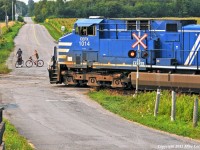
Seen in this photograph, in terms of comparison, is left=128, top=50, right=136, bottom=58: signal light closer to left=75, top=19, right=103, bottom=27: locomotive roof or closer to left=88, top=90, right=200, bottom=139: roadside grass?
left=75, top=19, right=103, bottom=27: locomotive roof

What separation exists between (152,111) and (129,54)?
Answer: 310 inches

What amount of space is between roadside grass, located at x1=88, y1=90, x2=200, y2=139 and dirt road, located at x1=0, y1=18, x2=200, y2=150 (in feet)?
1.70

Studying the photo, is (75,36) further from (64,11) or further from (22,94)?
(64,11)

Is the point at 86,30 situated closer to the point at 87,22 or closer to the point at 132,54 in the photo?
the point at 87,22

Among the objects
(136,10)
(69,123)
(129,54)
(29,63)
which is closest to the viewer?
(69,123)

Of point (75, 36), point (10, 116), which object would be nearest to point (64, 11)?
point (75, 36)

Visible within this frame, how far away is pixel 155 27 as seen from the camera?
25.4 metres

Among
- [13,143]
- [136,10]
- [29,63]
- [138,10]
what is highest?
[138,10]

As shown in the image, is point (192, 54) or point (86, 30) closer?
point (192, 54)

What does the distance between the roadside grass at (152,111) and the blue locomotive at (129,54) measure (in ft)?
9.41

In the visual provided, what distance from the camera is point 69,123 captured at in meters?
16.6

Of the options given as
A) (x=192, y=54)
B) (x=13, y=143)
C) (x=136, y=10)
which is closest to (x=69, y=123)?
(x=13, y=143)

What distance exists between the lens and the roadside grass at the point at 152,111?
15.5 meters

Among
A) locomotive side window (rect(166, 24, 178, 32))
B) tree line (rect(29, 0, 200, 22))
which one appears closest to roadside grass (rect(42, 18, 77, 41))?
tree line (rect(29, 0, 200, 22))
